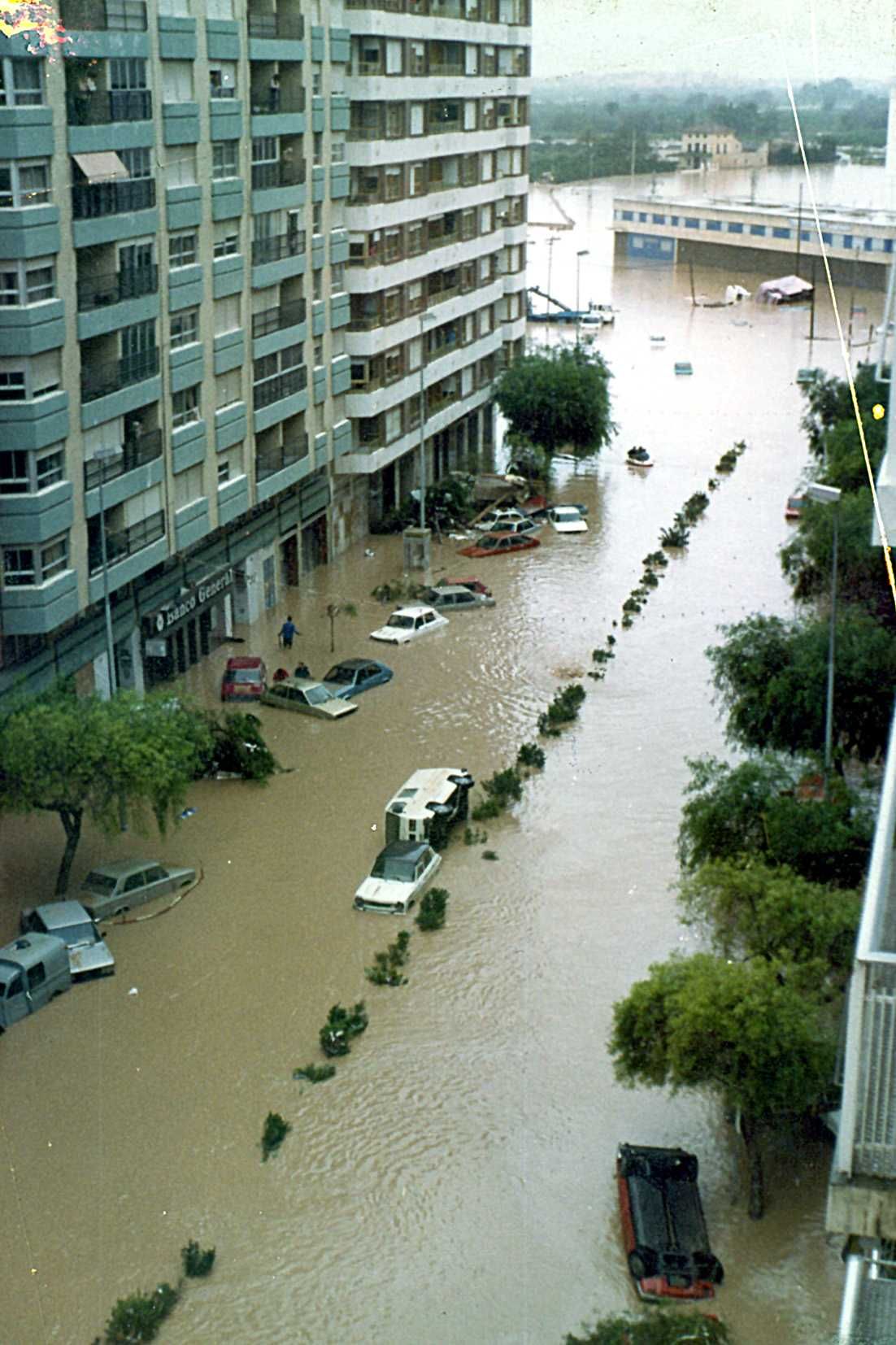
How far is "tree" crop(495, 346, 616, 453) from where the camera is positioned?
70.8 feet

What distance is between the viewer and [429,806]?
10.9 m

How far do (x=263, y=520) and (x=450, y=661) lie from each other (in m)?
2.30

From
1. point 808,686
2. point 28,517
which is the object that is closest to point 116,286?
point 28,517

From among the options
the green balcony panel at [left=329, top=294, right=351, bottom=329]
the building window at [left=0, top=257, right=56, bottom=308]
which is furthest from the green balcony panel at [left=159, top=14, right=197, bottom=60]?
the green balcony panel at [left=329, top=294, right=351, bottom=329]

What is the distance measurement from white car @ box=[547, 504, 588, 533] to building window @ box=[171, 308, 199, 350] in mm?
6874

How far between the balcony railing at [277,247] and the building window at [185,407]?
5.35 feet

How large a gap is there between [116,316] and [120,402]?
0.57m

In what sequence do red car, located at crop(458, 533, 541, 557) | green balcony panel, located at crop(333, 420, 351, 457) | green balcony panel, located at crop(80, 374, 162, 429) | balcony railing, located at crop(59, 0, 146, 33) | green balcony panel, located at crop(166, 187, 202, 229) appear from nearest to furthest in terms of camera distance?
balcony railing, located at crop(59, 0, 146, 33)
green balcony panel, located at crop(80, 374, 162, 429)
green balcony panel, located at crop(166, 187, 202, 229)
green balcony panel, located at crop(333, 420, 351, 457)
red car, located at crop(458, 533, 541, 557)

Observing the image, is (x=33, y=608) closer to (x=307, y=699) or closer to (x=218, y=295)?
(x=307, y=699)

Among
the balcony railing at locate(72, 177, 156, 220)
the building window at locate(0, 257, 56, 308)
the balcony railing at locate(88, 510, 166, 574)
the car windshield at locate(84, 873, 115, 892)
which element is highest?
the balcony railing at locate(72, 177, 156, 220)

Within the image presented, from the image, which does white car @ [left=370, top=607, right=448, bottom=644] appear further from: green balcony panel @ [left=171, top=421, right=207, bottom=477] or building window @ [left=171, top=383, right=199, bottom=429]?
building window @ [left=171, top=383, right=199, bottom=429]

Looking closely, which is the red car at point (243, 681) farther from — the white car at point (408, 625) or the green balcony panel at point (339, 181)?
the green balcony panel at point (339, 181)

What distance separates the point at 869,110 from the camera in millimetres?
8828

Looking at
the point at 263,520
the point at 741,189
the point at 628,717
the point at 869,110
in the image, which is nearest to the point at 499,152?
the point at 263,520
